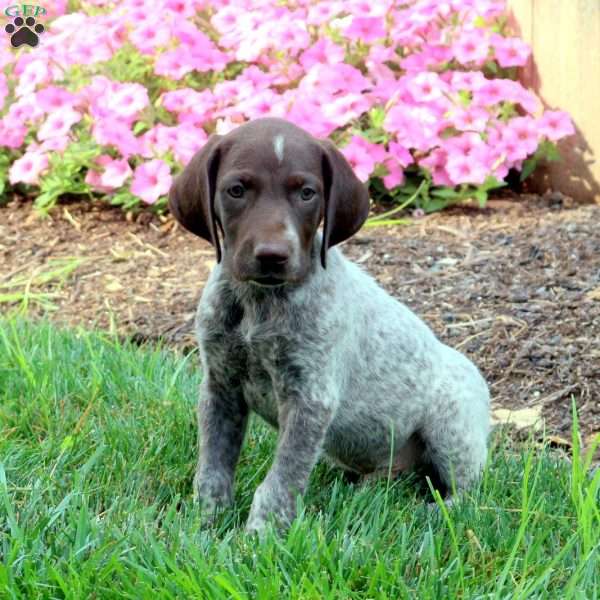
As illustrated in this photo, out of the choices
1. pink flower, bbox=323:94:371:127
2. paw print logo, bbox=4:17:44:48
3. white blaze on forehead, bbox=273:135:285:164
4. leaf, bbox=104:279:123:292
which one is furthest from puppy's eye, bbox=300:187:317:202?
paw print logo, bbox=4:17:44:48

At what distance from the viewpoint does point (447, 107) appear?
6914 mm

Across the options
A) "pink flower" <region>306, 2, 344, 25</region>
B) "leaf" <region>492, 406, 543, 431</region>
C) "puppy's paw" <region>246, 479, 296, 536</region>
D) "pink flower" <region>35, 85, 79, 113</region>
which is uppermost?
"pink flower" <region>306, 2, 344, 25</region>

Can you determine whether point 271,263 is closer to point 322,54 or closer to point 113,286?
point 113,286

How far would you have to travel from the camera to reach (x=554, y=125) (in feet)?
22.5

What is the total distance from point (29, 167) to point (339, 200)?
14.2 feet

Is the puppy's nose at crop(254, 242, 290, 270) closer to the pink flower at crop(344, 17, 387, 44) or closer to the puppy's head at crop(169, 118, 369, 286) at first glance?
the puppy's head at crop(169, 118, 369, 286)

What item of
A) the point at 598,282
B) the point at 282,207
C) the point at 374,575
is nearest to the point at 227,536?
the point at 374,575

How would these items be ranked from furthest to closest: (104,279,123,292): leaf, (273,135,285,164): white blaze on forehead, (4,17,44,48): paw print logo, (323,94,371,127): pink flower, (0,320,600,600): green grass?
(4,17,44,48): paw print logo
(323,94,371,127): pink flower
(104,279,123,292): leaf
(273,135,285,164): white blaze on forehead
(0,320,600,600): green grass

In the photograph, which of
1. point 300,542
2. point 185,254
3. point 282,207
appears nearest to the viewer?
point 300,542

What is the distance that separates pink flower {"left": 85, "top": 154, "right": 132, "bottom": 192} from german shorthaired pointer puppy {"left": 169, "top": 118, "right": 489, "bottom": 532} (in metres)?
3.36

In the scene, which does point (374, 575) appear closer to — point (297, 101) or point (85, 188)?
point (297, 101)

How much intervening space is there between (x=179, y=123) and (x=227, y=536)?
4.52 m

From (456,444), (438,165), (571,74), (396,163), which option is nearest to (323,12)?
(396,163)

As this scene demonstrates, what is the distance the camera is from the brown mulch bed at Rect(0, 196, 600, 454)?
203 inches
